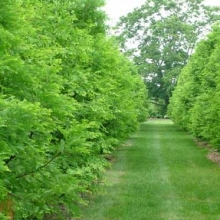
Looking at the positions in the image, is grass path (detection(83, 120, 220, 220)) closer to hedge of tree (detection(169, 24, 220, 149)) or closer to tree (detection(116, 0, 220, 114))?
hedge of tree (detection(169, 24, 220, 149))

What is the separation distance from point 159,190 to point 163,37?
51.9m

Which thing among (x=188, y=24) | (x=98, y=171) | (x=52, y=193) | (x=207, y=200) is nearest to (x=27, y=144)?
(x=52, y=193)

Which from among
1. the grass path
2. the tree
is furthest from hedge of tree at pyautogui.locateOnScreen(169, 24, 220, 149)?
the tree

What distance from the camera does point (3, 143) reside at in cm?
547

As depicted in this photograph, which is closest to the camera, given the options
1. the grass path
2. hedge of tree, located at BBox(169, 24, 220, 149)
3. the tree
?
the grass path

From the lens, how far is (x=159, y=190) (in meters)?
15.4

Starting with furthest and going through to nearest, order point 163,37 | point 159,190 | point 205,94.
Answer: point 163,37 → point 205,94 → point 159,190

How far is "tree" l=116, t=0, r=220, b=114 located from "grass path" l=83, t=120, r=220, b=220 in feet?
132

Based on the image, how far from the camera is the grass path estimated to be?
1199 centimetres

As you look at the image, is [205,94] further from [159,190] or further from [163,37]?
[163,37]

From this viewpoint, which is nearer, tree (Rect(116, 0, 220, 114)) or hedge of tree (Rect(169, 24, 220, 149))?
hedge of tree (Rect(169, 24, 220, 149))

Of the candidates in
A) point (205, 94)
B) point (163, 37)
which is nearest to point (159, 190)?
point (205, 94)

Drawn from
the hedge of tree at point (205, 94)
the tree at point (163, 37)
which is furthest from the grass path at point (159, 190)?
the tree at point (163, 37)

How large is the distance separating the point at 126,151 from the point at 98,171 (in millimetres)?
15997
